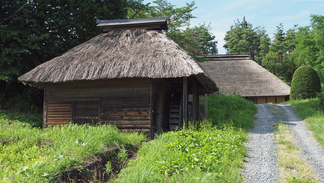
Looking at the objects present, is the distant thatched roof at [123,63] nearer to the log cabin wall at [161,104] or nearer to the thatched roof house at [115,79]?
the thatched roof house at [115,79]

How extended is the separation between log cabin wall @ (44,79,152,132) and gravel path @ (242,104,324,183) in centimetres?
376

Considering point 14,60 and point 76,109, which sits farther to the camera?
point 14,60

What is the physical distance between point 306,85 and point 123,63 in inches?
532

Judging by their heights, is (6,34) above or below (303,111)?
above

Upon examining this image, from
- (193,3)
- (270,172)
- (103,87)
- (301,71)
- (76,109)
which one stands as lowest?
(270,172)

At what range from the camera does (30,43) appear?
11.4 metres

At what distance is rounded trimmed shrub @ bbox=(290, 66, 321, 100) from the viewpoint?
17156mm

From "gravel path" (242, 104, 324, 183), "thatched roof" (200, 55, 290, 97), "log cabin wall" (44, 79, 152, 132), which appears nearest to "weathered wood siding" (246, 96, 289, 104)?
"thatched roof" (200, 55, 290, 97)

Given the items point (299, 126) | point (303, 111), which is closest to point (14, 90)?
point (299, 126)

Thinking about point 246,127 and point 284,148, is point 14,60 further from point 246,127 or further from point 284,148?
point 284,148

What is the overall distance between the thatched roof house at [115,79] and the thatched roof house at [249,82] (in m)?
10.1

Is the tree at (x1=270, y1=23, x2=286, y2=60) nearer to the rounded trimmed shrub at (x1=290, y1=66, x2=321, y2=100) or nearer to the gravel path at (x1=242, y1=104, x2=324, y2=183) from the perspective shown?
the rounded trimmed shrub at (x1=290, y1=66, x2=321, y2=100)

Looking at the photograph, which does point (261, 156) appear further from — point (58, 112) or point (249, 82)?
point (249, 82)

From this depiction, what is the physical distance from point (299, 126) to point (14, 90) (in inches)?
506
